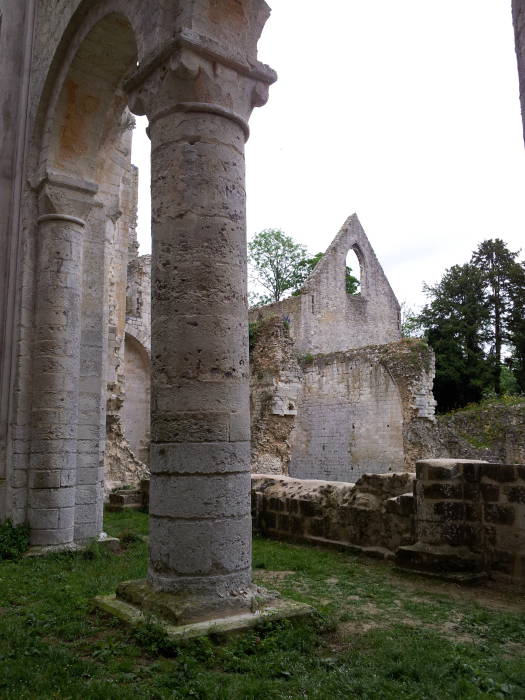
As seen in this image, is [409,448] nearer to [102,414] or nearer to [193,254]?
[102,414]

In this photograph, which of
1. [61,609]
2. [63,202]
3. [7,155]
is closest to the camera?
[61,609]

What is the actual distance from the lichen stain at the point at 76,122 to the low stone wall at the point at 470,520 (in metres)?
5.65

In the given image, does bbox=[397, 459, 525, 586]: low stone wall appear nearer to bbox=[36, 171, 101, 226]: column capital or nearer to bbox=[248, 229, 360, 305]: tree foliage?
bbox=[36, 171, 101, 226]: column capital

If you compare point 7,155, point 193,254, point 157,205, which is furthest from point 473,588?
point 7,155

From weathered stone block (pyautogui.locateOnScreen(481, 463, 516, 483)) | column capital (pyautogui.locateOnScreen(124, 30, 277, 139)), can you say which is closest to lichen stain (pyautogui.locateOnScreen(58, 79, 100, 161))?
column capital (pyautogui.locateOnScreen(124, 30, 277, 139))

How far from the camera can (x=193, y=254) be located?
4.35 m

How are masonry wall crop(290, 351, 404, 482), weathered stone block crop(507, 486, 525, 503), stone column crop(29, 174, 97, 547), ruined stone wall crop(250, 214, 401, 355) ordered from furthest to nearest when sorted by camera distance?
1. ruined stone wall crop(250, 214, 401, 355)
2. masonry wall crop(290, 351, 404, 482)
3. stone column crop(29, 174, 97, 547)
4. weathered stone block crop(507, 486, 525, 503)

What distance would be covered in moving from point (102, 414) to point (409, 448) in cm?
1132

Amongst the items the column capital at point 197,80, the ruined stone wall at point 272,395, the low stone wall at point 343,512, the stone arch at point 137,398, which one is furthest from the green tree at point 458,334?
the column capital at point 197,80

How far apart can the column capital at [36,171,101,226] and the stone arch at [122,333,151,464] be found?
1091 centimetres

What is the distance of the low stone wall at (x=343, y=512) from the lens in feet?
22.3

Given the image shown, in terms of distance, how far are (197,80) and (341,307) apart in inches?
940

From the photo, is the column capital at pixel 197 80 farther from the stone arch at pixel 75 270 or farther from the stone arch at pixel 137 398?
the stone arch at pixel 137 398

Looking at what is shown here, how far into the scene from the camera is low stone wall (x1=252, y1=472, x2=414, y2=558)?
6801 millimetres
